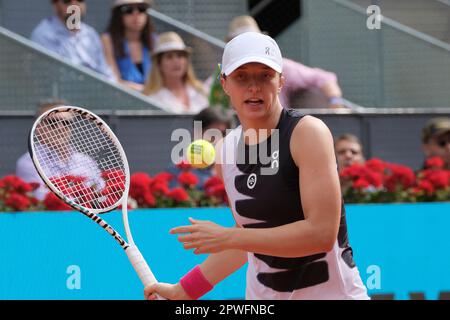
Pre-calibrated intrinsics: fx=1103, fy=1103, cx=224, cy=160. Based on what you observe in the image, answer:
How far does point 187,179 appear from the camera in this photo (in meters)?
6.38

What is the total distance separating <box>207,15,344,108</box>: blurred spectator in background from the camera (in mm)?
7520

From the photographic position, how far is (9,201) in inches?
239

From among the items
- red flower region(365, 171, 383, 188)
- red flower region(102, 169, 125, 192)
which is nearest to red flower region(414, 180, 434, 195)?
red flower region(365, 171, 383, 188)

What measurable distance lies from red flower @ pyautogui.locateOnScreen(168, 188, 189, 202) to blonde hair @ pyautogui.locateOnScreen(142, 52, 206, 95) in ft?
5.15

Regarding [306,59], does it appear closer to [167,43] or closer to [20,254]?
[167,43]

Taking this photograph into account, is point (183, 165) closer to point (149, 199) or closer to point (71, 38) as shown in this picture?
point (149, 199)

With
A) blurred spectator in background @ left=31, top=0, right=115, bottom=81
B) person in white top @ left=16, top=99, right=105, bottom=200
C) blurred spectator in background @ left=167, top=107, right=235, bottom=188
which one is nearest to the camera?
person in white top @ left=16, top=99, right=105, bottom=200

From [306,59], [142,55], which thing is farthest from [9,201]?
[306,59]

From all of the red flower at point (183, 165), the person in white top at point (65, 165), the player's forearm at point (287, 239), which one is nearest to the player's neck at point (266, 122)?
the player's forearm at point (287, 239)

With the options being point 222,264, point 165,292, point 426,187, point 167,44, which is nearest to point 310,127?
point 222,264

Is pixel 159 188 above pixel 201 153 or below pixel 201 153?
below

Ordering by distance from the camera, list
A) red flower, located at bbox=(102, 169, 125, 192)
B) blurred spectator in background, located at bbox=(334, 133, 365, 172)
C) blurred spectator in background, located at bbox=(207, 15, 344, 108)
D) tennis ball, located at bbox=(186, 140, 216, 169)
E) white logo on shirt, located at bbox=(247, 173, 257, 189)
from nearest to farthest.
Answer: white logo on shirt, located at bbox=(247, 173, 257, 189) → red flower, located at bbox=(102, 169, 125, 192) → tennis ball, located at bbox=(186, 140, 216, 169) → blurred spectator in background, located at bbox=(334, 133, 365, 172) → blurred spectator in background, located at bbox=(207, 15, 344, 108)

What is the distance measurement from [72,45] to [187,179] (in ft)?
6.69

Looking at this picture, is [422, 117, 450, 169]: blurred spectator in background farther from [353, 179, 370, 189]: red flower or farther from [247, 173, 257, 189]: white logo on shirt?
[247, 173, 257, 189]: white logo on shirt
